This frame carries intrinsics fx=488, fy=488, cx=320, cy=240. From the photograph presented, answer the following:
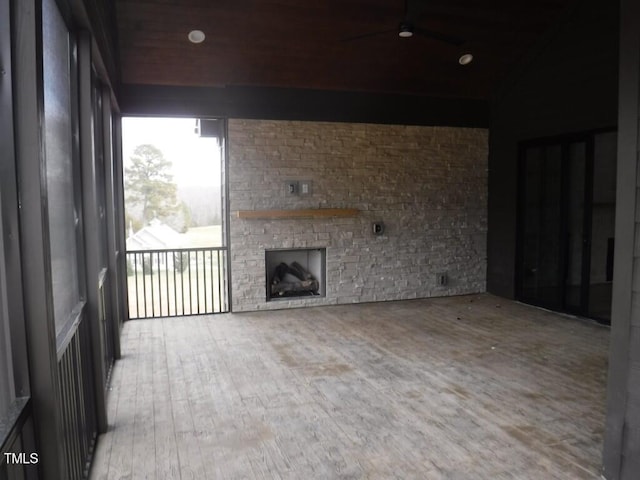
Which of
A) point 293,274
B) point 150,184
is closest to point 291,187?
point 293,274

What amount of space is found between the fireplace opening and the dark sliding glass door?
2.75 m

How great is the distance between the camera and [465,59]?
621cm

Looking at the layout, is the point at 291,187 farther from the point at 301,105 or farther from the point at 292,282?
the point at 292,282

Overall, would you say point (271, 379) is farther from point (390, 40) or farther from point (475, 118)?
point (475, 118)

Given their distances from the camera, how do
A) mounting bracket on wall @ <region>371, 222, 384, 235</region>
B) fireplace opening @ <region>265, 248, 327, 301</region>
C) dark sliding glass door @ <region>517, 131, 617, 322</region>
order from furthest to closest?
1. mounting bracket on wall @ <region>371, 222, 384, 235</region>
2. fireplace opening @ <region>265, 248, 327, 301</region>
3. dark sliding glass door @ <region>517, 131, 617, 322</region>

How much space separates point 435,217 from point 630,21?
4863mm

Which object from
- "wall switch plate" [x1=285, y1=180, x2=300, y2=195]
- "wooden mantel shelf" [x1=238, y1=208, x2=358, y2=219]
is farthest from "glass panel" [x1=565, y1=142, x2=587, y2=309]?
"wall switch plate" [x1=285, y1=180, x2=300, y2=195]

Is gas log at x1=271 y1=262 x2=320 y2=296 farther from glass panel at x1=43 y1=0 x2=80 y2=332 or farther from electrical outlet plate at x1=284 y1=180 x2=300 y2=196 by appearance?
glass panel at x1=43 y1=0 x2=80 y2=332

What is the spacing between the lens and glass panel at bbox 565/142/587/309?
19.1 feet

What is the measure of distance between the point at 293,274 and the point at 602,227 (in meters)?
4.05

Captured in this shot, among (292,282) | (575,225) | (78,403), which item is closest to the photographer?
(78,403)

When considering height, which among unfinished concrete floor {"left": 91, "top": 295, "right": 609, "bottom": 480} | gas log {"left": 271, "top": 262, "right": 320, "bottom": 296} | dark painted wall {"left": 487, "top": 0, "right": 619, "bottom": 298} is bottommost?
unfinished concrete floor {"left": 91, "top": 295, "right": 609, "bottom": 480}

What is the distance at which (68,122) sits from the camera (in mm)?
2625

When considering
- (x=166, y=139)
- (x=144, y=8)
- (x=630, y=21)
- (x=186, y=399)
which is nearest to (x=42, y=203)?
(x=186, y=399)
